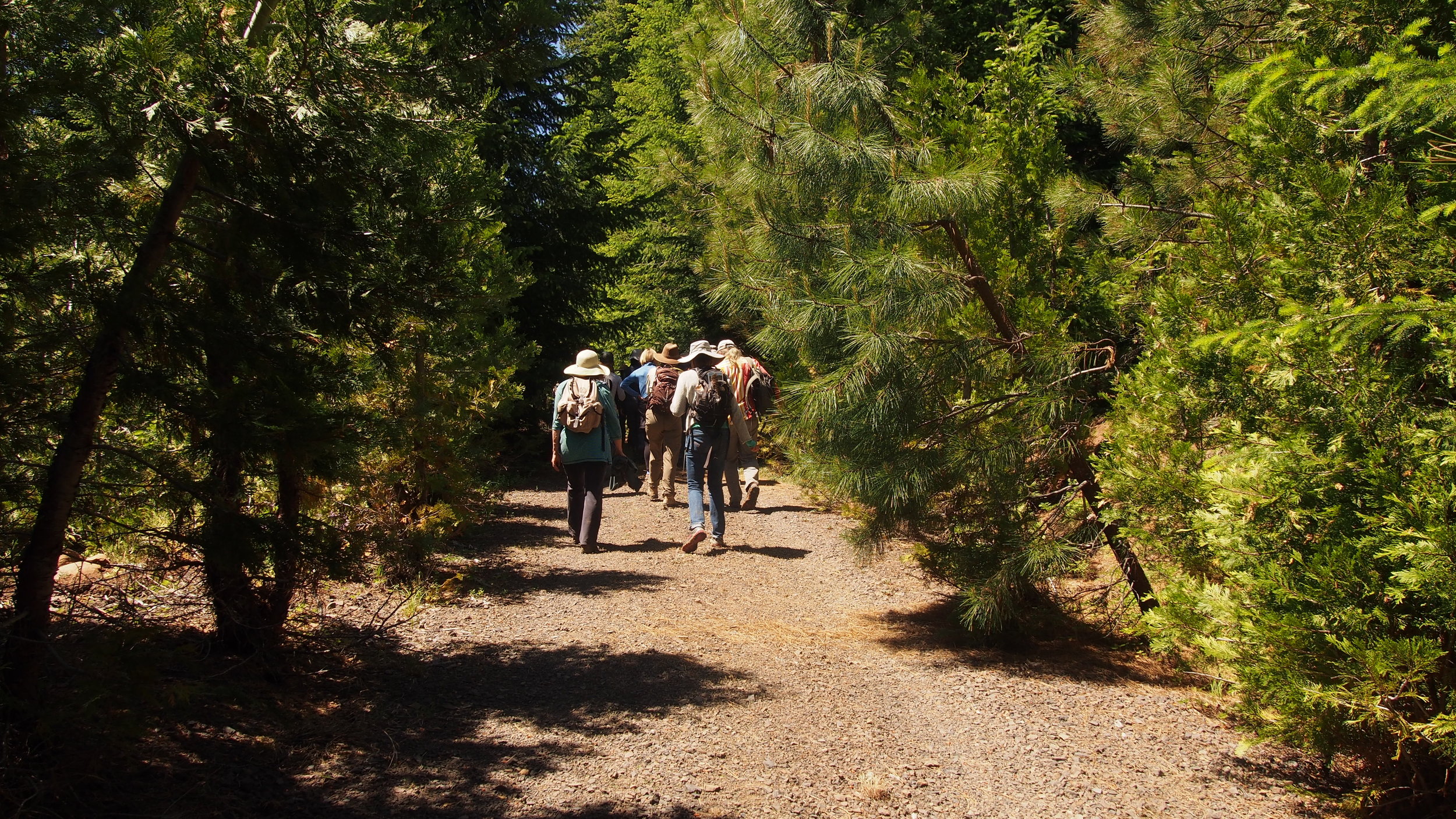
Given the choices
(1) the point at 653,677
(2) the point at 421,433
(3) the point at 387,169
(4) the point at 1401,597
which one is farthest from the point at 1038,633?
(3) the point at 387,169

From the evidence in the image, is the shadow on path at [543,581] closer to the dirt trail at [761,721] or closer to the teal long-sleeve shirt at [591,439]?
the dirt trail at [761,721]

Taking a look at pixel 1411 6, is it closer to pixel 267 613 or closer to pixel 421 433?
pixel 267 613

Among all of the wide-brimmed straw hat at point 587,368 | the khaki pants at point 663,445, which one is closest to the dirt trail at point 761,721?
the wide-brimmed straw hat at point 587,368

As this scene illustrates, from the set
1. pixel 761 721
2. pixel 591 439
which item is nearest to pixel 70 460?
pixel 761 721

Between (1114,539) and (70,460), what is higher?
(70,460)

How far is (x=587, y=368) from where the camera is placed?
30.1 ft

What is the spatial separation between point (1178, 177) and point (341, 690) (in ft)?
22.5

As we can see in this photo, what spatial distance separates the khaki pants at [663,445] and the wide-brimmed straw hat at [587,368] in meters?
2.29

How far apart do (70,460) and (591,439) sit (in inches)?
214

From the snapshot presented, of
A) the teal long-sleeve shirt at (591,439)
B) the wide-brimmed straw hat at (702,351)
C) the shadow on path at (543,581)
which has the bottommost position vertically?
the shadow on path at (543,581)

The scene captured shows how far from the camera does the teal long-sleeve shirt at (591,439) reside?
28.9ft

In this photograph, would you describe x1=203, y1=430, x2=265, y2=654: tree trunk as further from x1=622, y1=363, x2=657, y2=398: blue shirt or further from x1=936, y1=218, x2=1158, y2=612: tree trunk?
x1=622, y1=363, x2=657, y2=398: blue shirt

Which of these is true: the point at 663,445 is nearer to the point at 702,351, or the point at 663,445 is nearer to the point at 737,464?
the point at 737,464

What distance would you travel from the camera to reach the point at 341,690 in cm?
506
